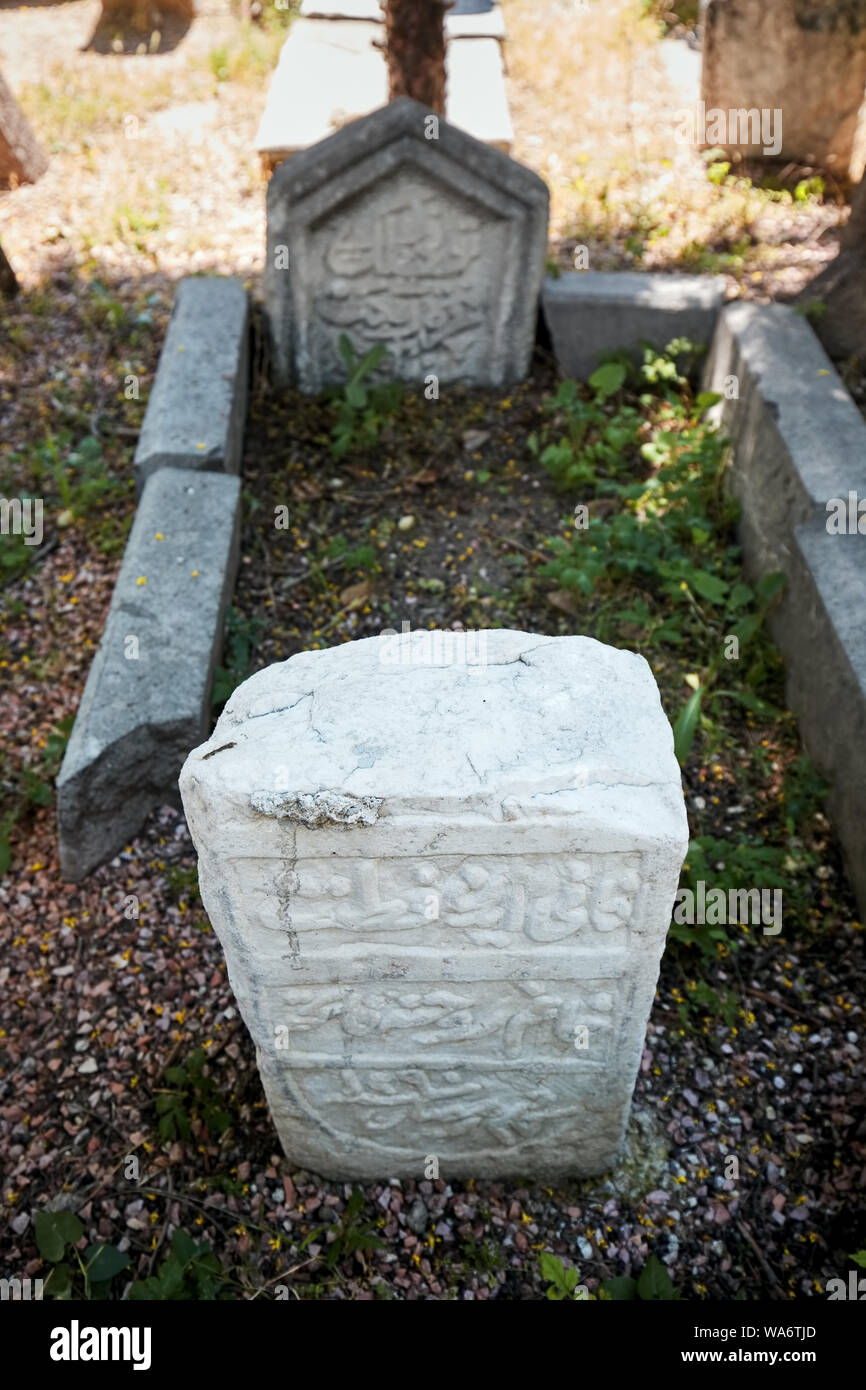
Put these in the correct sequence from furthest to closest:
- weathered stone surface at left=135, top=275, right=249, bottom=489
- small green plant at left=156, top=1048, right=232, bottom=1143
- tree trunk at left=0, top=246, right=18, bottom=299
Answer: tree trunk at left=0, top=246, right=18, bottom=299, weathered stone surface at left=135, top=275, right=249, bottom=489, small green plant at left=156, top=1048, right=232, bottom=1143

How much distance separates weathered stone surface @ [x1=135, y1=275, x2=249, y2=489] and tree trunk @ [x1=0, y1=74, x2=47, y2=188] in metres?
2.15

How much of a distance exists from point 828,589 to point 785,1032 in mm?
1339

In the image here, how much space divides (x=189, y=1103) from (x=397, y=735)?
135cm

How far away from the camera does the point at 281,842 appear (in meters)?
1.89

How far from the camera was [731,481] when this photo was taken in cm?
434

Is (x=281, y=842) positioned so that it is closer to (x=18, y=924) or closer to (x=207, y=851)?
(x=207, y=851)

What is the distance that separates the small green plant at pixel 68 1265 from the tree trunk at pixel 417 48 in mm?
4705

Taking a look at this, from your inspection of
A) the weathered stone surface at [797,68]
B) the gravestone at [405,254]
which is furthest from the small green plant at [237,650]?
the weathered stone surface at [797,68]

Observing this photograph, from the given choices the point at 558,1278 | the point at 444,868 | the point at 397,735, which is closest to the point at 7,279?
the point at 397,735

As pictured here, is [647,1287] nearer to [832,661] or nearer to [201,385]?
[832,661]

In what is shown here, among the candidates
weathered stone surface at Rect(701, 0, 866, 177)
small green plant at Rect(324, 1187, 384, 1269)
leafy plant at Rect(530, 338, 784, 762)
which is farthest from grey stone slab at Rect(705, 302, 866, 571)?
small green plant at Rect(324, 1187, 384, 1269)

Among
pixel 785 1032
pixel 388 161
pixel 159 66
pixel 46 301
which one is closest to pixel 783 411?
pixel 388 161

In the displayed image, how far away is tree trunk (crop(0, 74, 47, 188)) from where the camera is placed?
6.16 metres

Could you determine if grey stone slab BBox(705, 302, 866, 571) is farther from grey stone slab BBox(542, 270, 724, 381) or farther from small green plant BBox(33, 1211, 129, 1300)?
small green plant BBox(33, 1211, 129, 1300)
